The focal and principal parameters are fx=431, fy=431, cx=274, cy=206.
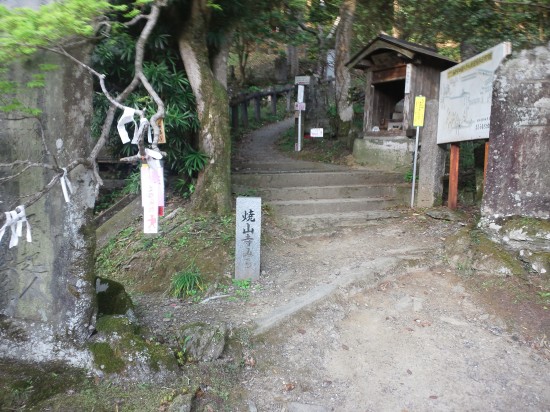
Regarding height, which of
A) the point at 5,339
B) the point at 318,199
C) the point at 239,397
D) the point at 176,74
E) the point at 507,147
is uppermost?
the point at 176,74

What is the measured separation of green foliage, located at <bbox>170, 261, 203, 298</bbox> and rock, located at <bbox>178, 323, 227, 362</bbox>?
118cm

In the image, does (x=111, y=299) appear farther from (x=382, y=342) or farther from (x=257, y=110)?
(x=257, y=110)

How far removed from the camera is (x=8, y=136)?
10.2 feet

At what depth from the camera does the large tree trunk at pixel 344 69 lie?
11.5 m

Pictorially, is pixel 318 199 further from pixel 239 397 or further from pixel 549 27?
pixel 549 27

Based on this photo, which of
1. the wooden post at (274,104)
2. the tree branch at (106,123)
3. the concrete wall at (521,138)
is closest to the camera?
the tree branch at (106,123)

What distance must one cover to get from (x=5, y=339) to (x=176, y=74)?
A: 4537 millimetres

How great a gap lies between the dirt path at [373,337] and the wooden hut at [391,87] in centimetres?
433

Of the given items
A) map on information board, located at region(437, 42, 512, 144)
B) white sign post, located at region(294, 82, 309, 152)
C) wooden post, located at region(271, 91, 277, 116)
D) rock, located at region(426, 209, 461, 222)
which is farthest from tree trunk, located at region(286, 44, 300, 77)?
rock, located at region(426, 209, 461, 222)

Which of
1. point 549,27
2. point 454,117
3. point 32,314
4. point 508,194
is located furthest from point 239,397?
point 549,27

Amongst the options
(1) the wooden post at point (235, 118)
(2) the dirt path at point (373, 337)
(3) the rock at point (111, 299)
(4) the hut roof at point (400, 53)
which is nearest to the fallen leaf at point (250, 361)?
(2) the dirt path at point (373, 337)

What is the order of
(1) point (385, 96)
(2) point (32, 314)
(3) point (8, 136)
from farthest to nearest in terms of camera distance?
(1) point (385, 96), (2) point (32, 314), (3) point (8, 136)

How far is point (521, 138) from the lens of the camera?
16.6ft

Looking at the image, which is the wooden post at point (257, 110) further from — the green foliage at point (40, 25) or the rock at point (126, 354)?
the green foliage at point (40, 25)
